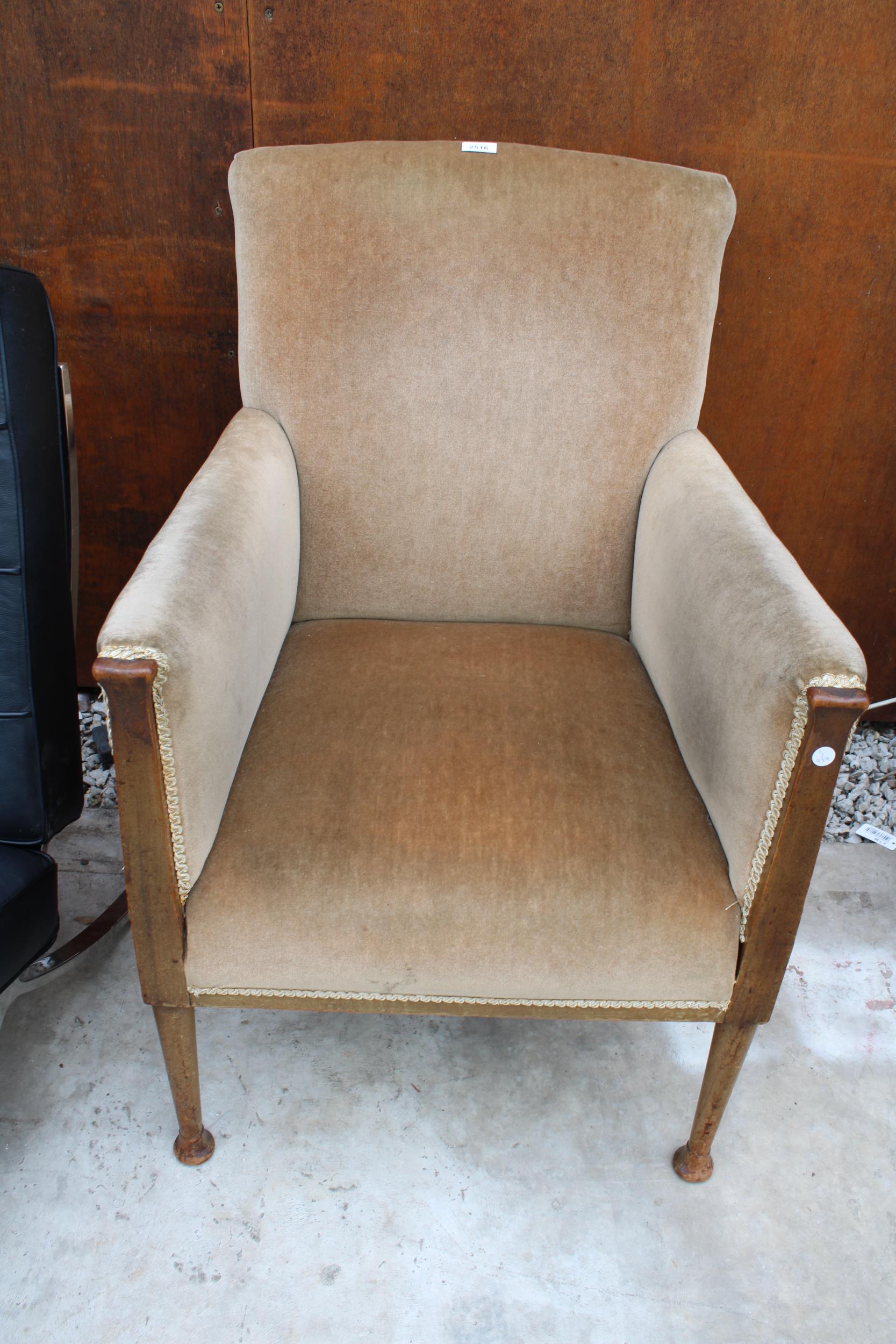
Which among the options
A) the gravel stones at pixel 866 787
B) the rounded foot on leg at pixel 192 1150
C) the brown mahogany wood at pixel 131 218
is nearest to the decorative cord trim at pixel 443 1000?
the rounded foot on leg at pixel 192 1150

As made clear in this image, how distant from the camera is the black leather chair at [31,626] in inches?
35.3

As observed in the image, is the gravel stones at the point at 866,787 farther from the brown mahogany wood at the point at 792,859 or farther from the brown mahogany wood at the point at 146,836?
the brown mahogany wood at the point at 146,836

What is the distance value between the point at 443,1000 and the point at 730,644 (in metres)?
0.45

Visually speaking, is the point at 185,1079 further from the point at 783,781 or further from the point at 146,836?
the point at 783,781

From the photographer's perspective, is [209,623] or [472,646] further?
[472,646]

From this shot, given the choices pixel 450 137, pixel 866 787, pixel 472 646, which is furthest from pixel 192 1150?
pixel 450 137

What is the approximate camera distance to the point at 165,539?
3.01ft

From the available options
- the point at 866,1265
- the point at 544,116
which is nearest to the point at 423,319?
the point at 544,116

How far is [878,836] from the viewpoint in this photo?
1601 mm

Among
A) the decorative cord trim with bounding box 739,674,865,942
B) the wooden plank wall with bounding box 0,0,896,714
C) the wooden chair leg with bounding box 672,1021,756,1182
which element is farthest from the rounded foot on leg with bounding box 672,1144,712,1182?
the wooden plank wall with bounding box 0,0,896,714

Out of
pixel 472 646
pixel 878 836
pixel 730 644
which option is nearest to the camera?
pixel 730 644

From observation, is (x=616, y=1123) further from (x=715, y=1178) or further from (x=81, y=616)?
(x=81, y=616)

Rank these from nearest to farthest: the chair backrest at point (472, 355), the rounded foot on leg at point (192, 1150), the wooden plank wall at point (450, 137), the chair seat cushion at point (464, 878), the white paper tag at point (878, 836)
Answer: the chair seat cushion at point (464, 878) → the rounded foot on leg at point (192, 1150) → the chair backrest at point (472, 355) → the wooden plank wall at point (450, 137) → the white paper tag at point (878, 836)

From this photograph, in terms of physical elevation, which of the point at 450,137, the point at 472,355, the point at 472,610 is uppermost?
the point at 450,137
